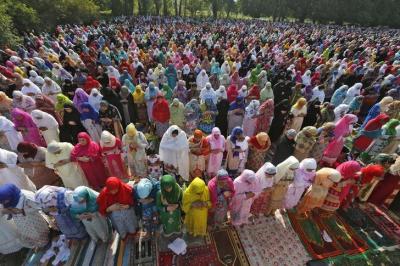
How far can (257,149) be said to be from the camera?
5008 millimetres

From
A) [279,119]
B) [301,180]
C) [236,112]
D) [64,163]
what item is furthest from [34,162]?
[279,119]

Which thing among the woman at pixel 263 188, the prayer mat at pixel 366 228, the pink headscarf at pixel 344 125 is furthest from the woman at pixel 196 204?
the pink headscarf at pixel 344 125

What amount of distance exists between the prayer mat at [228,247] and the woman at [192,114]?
3044 millimetres

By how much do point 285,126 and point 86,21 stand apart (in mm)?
28633

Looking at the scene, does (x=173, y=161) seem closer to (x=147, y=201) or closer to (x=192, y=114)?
(x=147, y=201)

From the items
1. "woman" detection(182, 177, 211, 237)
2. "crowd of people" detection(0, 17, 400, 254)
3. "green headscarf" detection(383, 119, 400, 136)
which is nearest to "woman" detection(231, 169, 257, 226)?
"crowd of people" detection(0, 17, 400, 254)

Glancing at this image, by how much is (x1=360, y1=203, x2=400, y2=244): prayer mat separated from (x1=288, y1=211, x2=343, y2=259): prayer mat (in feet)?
3.84

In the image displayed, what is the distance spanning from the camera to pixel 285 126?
6.76 meters

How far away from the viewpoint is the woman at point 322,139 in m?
5.14

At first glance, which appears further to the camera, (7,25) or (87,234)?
(7,25)

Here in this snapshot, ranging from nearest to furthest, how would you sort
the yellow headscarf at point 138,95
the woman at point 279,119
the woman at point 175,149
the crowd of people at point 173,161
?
the crowd of people at point 173,161 < the woman at point 175,149 < the woman at point 279,119 < the yellow headscarf at point 138,95

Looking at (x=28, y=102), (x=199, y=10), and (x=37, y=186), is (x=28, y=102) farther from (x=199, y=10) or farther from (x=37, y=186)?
(x=199, y=10)

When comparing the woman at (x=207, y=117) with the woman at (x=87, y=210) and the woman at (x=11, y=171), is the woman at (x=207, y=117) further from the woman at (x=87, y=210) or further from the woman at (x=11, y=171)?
the woman at (x=11, y=171)

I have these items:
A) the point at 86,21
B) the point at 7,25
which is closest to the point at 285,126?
the point at 7,25
